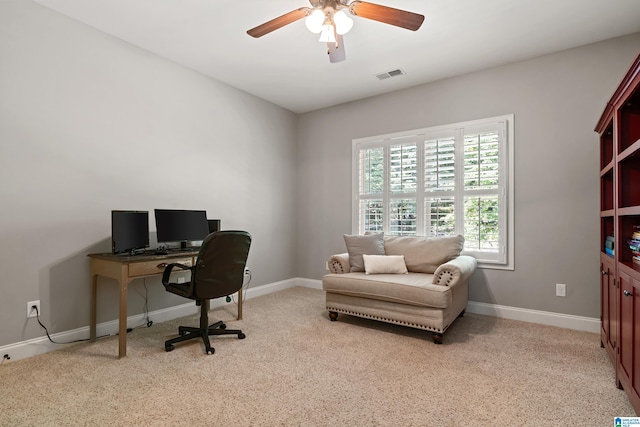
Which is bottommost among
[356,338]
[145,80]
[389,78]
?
[356,338]

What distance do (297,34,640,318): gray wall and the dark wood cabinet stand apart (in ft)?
2.57

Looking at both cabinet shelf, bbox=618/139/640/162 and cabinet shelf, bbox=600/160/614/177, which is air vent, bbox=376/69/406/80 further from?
cabinet shelf, bbox=618/139/640/162

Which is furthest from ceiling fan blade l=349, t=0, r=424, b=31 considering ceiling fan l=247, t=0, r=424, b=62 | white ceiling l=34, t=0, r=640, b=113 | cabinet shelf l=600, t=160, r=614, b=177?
cabinet shelf l=600, t=160, r=614, b=177

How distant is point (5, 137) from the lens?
2.50m

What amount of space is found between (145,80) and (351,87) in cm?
238

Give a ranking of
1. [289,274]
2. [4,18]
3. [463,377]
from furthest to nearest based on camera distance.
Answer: [289,274] < [4,18] < [463,377]

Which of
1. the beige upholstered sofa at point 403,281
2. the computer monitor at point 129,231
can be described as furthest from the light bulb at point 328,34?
the computer monitor at point 129,231

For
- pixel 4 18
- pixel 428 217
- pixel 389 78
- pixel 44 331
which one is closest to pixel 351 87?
pixel 389 78

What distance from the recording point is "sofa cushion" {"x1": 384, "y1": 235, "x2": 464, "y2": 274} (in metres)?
3.54

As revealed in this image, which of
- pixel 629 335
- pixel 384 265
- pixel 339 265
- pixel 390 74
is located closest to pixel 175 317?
pixel 339 265

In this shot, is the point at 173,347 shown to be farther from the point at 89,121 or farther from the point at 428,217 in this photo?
the point at 428,217

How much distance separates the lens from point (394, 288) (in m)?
3.06

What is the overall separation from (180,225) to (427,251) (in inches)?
104

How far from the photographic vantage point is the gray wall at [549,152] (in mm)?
Result: 3162
